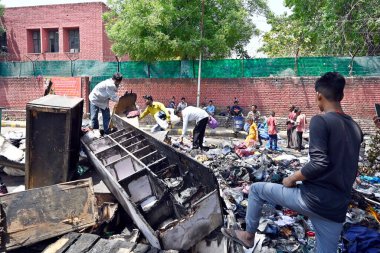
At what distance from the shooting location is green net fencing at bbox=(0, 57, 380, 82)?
14039mm

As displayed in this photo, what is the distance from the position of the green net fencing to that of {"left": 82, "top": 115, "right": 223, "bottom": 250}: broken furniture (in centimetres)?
923

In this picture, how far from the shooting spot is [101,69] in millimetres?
16984

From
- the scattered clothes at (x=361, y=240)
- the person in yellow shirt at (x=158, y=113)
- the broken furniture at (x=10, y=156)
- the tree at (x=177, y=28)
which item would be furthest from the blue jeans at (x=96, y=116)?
the tree at (x=177, y=28)

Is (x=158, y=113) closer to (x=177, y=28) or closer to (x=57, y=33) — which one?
(x=177, y=28)

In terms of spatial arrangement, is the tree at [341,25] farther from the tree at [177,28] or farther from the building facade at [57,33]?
the building facade at [57,33]

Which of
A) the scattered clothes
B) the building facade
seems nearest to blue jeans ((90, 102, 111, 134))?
the scattered clothes

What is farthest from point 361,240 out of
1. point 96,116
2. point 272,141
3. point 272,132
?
point 272,141

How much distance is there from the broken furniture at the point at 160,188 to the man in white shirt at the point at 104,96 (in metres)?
0.94

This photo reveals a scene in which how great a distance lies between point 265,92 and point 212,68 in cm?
274

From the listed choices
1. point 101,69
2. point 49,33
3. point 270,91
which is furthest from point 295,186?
point 49,33

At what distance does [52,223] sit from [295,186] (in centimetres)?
279

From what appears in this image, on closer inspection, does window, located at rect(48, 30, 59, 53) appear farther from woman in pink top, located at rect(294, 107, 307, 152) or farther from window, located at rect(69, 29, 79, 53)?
woman in pink top, located at rect(294, 107, 307, 152)

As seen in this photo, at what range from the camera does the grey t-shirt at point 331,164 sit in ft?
Answer: 7.71

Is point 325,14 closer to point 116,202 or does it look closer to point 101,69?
point 101,69
